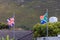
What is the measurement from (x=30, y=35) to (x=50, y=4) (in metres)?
36.0

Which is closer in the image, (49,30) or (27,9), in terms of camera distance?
(49,30)

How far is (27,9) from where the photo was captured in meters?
97.1

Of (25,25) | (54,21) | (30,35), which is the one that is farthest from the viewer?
(25,25)

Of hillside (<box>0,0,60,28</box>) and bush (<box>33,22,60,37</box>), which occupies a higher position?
bush (<box>33,22,60,37</box>)

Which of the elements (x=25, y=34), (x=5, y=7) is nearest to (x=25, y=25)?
(x=5, y=7)

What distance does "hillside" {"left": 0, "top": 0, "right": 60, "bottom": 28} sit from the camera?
300ft

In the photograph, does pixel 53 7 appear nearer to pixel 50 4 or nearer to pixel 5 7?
pixel 50 4

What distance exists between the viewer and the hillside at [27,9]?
3595 inches

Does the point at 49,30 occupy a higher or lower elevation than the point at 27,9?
higher

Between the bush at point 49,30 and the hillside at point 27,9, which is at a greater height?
the bush at point 49,30

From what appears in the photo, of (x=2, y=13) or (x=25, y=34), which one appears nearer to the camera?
(x=25, y=34)

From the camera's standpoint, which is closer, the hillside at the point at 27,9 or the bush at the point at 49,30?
the bush at the point at 49,30

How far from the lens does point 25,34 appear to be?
6456 centimetres

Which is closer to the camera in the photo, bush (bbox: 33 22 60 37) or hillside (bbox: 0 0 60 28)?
bush (bbox: 33 22 60 37)
